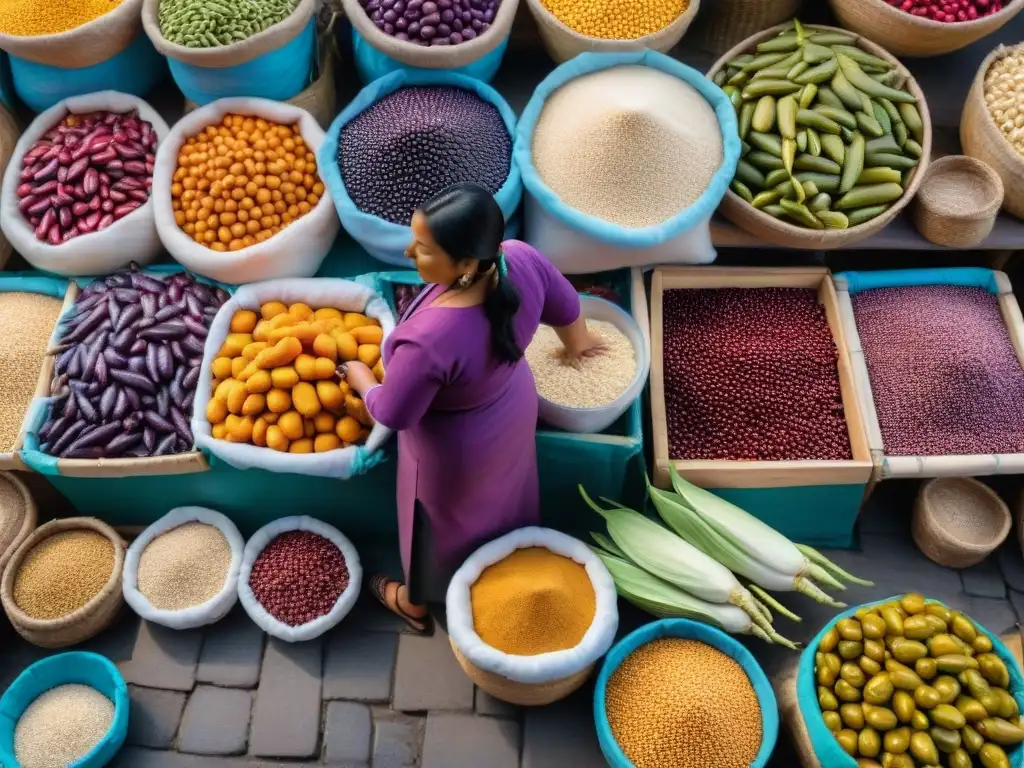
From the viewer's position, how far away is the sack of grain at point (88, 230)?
2219 mm

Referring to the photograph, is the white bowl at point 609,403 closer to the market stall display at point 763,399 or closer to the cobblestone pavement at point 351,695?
the market stall display at point 763,399

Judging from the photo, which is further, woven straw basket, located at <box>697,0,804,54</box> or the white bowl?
woven straw basket, located at <box>697,0,804,54</box>

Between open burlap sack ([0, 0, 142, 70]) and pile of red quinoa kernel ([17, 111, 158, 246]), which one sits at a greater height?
open burlap sack ([0, 0, 142, 70])

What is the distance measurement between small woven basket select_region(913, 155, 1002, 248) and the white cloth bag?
155 centimetres

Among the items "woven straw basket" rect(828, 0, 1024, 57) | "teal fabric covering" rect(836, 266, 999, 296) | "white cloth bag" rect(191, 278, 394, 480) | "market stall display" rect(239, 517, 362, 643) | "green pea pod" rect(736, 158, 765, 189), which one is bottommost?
"market stall display" rect(239, 517, 362, 643)

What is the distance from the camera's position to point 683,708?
1.82m

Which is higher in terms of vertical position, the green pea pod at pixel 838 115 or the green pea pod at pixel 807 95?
the green pea pod at pixel 807 95

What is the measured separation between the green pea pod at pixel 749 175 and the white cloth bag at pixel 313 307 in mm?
1053

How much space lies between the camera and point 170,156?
2279mm

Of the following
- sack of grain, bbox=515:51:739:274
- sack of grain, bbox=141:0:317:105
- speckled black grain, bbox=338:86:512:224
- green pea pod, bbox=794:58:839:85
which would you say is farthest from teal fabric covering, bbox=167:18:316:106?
green pea pod, bbox=794:58:839:85

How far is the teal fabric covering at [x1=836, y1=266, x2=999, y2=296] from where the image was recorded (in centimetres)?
244

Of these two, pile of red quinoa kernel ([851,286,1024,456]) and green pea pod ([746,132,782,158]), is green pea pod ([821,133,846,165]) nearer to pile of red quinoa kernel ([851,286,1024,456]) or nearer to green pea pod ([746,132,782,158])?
green pea pod ([746,132,782,158])

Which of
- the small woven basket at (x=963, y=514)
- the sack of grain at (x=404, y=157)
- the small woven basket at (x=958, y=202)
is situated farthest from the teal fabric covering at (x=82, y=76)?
the small woven basket at (x=963, y=514)

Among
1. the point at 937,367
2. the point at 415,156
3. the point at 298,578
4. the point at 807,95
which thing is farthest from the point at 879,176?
the point at 298,578
